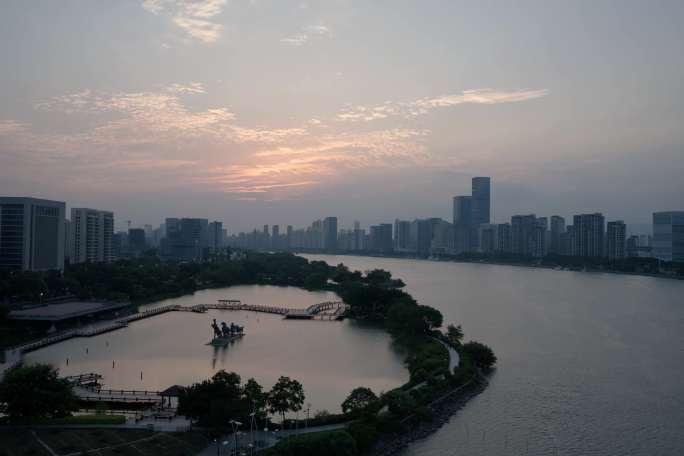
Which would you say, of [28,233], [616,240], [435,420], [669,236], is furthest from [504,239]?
[435,420]

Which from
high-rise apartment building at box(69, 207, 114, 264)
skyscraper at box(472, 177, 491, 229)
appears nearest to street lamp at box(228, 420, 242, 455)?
high-rise apartment building at box(69, 207, 114, 264)

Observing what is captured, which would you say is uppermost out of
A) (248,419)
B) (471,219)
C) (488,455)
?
(471,219)

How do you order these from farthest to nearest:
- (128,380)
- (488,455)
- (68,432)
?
(128,380) → (488,455) → (68,432)

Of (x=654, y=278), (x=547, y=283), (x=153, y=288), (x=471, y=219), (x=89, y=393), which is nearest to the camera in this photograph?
(x=89, y=393)

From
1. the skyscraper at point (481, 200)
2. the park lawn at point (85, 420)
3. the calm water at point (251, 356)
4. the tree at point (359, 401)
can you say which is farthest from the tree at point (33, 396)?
the skyscraper at point (481, 200)

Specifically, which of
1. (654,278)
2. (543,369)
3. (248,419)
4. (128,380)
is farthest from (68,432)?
(654,278)

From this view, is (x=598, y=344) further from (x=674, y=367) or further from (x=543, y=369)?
(x=543, y=369)

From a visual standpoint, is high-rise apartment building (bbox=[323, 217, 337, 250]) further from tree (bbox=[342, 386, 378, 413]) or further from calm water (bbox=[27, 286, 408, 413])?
tree (bbox=[342, 386, 378, 413])
